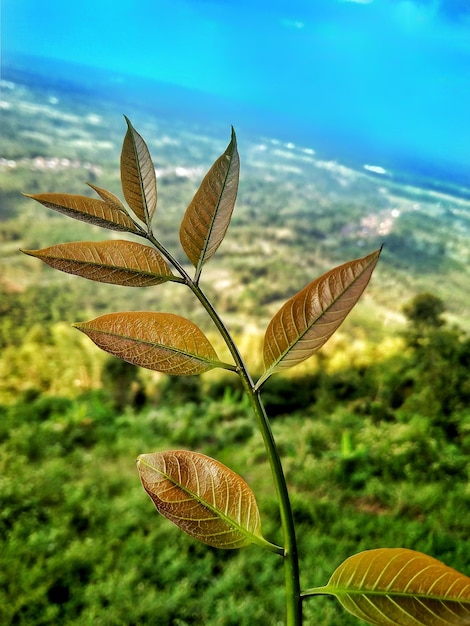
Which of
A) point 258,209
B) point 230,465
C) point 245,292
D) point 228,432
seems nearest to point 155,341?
point 230,465

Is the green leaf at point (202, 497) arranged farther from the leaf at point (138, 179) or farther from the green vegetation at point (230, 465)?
the green vegetation at point (230, 465)

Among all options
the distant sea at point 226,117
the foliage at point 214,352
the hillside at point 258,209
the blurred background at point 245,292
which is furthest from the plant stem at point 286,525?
the distant sea at point 226,117

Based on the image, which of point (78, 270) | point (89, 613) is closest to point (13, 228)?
point (89, 613)

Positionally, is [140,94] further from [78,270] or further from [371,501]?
[78,270]

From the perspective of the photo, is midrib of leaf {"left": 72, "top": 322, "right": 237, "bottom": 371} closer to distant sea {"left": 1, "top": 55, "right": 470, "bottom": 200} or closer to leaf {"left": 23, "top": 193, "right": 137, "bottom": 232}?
leaf {"left": 23, "top": 193, "right": 137, "bottom": 232}

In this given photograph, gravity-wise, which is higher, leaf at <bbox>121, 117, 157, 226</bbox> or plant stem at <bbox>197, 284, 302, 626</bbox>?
leaf at <bbox>121, 117, 157, 226</bbox>

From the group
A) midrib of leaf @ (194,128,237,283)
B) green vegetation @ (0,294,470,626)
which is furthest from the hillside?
midrib of leaf @ (194,128,237,283)

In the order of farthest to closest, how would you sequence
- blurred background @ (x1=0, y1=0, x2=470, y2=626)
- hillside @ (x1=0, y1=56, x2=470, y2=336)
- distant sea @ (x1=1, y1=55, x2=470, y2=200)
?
distant sea @ (x1=1, y1=55, x2=470, y2=200), hillside @ (x1=0, y1=56, x2=470, y2=336), blurred background @ (x1=0, y1=0, x2=470, y2=626)

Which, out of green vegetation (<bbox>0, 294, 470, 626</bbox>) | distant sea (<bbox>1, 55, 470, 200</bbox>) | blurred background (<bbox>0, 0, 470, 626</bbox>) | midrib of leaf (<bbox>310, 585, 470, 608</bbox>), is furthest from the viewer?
distant sea (<bbox>1, 55, 470, 200</bbox>)
